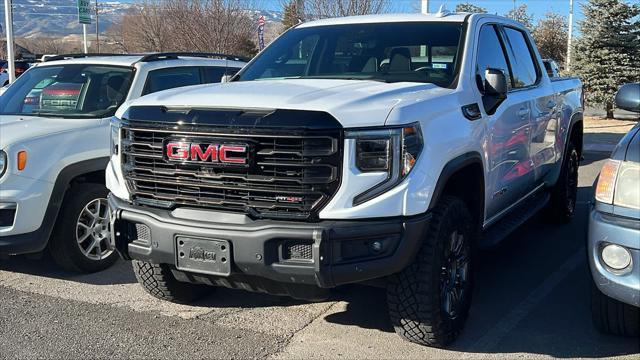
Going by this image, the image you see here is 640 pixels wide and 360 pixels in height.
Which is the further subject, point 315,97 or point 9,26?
point 9,26

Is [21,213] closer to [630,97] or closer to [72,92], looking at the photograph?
[72,92]

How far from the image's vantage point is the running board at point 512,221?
4.62m

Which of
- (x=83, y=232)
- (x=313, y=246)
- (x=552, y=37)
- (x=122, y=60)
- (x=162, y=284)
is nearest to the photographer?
(x=313, y=246)

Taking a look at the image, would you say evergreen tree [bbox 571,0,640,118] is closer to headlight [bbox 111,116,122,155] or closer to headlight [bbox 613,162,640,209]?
headlight [bbox 613,162,640,209]

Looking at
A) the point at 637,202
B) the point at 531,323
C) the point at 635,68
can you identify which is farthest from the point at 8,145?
the point at 635,68

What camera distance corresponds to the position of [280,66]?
5.10 metres

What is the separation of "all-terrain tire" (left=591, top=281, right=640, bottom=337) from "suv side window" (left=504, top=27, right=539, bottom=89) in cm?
201

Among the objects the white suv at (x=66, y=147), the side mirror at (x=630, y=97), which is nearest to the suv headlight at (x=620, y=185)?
the side mirror at (x=630, y=97)

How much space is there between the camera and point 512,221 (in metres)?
5.20

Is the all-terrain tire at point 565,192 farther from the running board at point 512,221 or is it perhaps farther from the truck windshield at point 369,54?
the truck windshield at point 369,54

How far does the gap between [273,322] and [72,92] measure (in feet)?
9.86

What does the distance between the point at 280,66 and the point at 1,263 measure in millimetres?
3052

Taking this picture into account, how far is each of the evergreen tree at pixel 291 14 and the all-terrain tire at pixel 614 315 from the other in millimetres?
13414

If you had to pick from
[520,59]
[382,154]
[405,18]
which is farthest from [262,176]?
[520,59]
